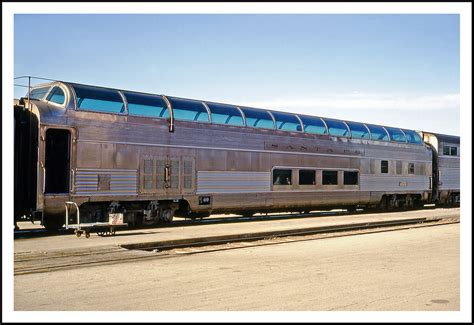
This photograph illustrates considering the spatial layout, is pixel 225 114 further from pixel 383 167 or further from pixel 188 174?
pixel 383 167

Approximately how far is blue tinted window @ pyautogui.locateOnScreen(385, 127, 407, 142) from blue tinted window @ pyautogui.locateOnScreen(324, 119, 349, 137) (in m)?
3.81

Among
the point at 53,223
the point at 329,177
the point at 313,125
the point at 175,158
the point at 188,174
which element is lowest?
the point at 53,223

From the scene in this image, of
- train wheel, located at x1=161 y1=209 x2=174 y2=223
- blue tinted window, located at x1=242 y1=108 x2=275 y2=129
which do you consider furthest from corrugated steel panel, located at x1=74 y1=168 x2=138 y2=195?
blue tinted window, located at x1=242 y1=108 x2=275 y2=129

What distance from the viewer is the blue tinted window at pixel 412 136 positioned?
29078mm

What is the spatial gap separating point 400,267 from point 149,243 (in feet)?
18.8

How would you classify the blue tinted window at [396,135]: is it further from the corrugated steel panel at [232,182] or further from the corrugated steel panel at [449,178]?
the corrugated steel panel at [232,182]

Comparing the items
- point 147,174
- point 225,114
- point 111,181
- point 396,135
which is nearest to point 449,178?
point 396,135

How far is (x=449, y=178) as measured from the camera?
32.1 m

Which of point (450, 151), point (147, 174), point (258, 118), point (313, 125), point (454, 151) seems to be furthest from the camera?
point (454, 151)

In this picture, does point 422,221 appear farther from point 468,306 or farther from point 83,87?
point 468,306

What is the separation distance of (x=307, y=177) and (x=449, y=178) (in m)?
13.6

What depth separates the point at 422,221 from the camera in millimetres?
21453

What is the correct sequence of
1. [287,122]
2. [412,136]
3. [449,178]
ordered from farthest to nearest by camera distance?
[449,178] → [412,136] → [287,122]

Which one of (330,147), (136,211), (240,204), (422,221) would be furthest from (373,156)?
(136,211)
